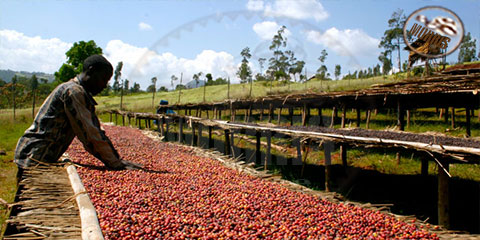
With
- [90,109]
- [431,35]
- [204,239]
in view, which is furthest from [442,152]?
[90,109]

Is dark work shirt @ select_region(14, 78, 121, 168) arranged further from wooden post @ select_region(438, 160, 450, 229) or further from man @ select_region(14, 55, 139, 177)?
wooden post @ select_region(438, 160, 450, 229)

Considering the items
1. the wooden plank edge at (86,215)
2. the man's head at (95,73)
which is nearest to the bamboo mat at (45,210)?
the wooden plank edge at (86,215)

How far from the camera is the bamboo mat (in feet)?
5.03

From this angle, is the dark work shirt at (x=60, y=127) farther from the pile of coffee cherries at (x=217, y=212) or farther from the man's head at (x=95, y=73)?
the pile of coffee cherries at (x=217, y=212)

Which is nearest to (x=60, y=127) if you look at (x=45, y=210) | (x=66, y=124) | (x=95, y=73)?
(x=66, y=124)

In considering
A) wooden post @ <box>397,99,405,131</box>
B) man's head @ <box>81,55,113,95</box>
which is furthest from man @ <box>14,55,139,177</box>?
wooden post @ <box>397,99,405,131</box>

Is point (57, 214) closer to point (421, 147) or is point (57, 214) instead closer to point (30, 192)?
point (30, 192)

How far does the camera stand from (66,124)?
273 centimetres

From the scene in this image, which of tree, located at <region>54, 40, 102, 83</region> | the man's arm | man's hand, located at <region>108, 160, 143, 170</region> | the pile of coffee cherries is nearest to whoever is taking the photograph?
the pile of coffee cherries

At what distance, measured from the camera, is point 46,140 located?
2.64 m

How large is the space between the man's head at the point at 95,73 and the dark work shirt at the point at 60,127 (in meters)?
0.08

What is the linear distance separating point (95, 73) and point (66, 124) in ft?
1.87

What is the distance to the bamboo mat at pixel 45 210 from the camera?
153 cm

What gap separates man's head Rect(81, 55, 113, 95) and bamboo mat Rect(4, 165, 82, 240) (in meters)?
0.85
